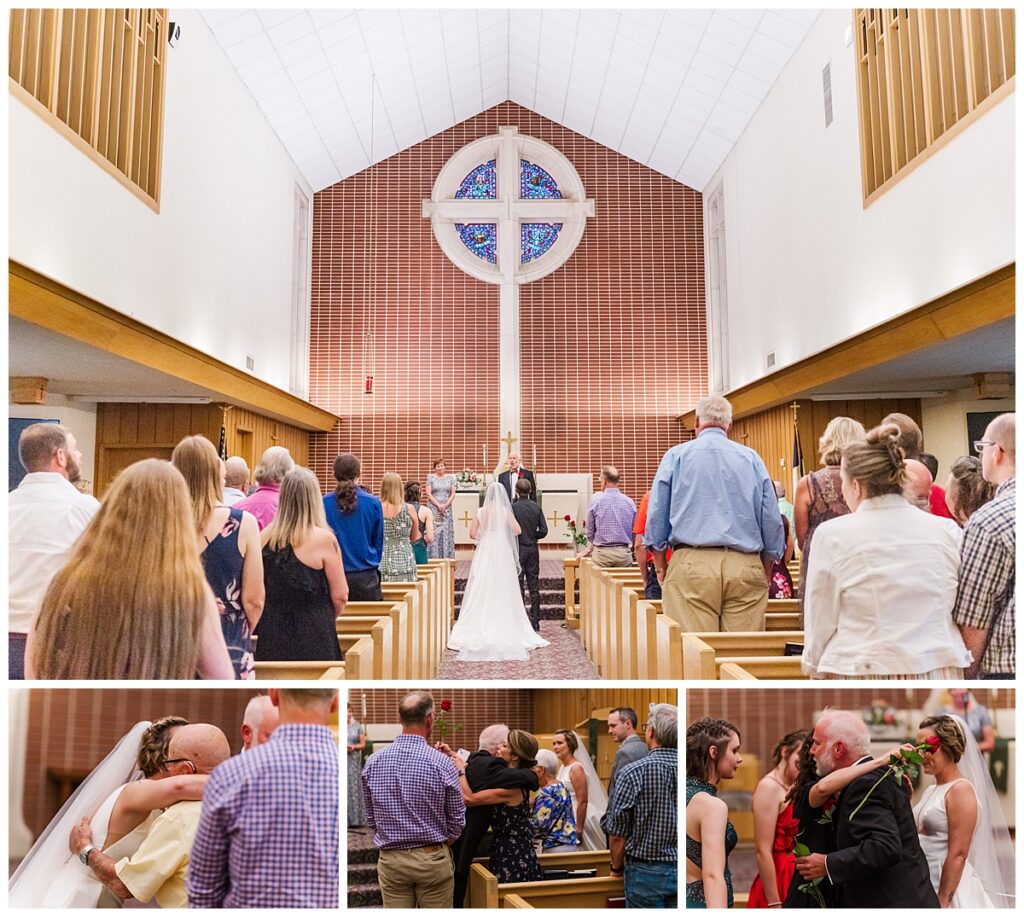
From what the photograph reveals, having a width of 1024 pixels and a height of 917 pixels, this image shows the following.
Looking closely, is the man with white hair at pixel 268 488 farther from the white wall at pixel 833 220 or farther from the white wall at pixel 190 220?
the white wall at pixel 833 220

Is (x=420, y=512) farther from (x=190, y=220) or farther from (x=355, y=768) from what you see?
(x=355, y=768)

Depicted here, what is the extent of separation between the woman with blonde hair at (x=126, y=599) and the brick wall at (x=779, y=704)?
4.08ft

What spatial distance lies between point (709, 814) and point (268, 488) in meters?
2.31

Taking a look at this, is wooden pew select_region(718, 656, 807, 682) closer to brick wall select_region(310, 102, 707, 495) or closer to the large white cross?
brick wall select_region(310, 102, 707, 495)

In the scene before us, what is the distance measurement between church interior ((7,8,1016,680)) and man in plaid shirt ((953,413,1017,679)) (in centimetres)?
106

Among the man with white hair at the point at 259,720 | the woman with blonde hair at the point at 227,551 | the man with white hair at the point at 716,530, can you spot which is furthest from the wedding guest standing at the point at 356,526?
the man with white hair at the point at 259,720

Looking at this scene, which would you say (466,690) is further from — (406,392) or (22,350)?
(406,392)

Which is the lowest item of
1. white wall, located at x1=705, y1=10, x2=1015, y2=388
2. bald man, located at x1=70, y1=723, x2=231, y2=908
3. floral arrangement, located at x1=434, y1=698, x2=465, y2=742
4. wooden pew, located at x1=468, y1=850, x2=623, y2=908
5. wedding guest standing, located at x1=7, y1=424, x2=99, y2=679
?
wooden pew, located at x1=468, y1=850, x2=623, y2=908

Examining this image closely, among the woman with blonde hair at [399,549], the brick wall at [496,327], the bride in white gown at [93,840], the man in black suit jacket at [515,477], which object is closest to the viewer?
the bride in white gown at [93,840]

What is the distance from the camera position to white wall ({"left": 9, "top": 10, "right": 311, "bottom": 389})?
627 centimetres

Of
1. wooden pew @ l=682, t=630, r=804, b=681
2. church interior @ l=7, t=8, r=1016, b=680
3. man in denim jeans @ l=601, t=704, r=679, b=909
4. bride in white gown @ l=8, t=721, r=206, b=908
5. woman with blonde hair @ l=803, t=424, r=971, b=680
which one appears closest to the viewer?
bride in white gown @ l=8, t=721, r=206, b=908

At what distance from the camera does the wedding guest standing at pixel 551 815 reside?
2.12 meters

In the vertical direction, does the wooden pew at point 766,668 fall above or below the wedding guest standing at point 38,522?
below

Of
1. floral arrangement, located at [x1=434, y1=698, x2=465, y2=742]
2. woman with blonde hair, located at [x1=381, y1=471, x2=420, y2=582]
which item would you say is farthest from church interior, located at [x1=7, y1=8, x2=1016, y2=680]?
floral arrangement, located at [x1=434, y1=698, x2=465, y2=742]
